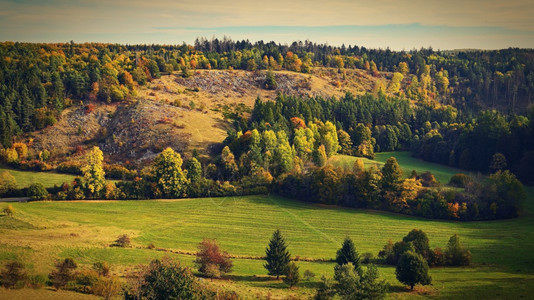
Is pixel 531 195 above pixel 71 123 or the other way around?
the other way around

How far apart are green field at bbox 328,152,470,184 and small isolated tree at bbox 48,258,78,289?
75.5 metres

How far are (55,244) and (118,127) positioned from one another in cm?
7286

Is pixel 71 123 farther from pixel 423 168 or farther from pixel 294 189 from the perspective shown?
pixel 423 168

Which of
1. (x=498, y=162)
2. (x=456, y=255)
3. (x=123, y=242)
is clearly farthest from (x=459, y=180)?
(x=123, y=242)

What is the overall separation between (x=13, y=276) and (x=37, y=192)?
51108 millimetres

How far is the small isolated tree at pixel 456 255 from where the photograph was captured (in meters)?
72.6

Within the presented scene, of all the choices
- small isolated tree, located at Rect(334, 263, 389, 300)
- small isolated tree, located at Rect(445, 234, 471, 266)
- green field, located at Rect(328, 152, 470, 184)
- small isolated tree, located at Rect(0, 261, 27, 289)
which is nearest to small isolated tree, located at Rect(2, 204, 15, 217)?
small isolated tree, located at Rect(0, 261, 27, 289)

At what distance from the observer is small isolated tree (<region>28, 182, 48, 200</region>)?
10088 cm

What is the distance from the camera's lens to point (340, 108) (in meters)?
168

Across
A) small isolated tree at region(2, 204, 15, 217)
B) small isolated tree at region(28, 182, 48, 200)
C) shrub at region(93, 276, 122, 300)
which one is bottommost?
shrub at region(93, 276, 122, 300)

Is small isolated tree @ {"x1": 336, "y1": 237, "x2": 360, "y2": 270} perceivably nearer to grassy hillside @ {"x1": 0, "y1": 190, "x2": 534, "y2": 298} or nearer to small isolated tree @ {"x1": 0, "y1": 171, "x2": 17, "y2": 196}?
grassy hillside @ {"x1": 0, "y1": 190, "x2": 534, "y2": 298}

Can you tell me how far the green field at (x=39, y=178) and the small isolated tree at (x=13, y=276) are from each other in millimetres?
57799

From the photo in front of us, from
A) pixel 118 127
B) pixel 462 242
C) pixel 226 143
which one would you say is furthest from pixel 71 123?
pixel 462 242

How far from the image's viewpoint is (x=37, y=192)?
100875mm
